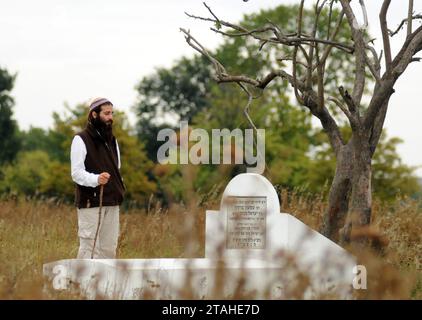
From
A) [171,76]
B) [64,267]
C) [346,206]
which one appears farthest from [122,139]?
[64,267]

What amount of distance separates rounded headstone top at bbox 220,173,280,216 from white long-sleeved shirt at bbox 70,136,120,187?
1283mm

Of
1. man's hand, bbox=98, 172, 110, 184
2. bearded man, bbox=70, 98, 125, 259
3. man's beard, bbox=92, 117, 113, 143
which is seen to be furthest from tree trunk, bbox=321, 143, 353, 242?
man's hand, bbox=98, 172, 110, 184

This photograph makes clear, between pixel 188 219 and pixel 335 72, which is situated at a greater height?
pixel 335 72

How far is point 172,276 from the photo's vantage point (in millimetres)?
7035

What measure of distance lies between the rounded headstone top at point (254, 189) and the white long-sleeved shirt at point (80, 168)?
1.28 metres

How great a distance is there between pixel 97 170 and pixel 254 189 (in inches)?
57.9

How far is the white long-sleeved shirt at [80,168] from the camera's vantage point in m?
8.14

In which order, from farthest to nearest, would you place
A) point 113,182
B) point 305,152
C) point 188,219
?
1. point 305,152
2. point 113,182
3. point 188,219

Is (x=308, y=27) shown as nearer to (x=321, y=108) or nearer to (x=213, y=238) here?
(x=321, y=108)

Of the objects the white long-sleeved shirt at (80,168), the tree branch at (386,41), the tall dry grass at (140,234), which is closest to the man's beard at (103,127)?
the white long-sleeved shirt at (80,168)

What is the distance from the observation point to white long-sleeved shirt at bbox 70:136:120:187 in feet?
26.7

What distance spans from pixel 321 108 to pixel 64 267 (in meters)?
3.97

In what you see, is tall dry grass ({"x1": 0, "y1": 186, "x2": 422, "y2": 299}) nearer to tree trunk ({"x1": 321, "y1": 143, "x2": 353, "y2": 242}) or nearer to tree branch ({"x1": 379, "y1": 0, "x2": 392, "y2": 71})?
tree trunk ({"x1": 321, "y1": 143, "x2": 353, "y2": 242})
